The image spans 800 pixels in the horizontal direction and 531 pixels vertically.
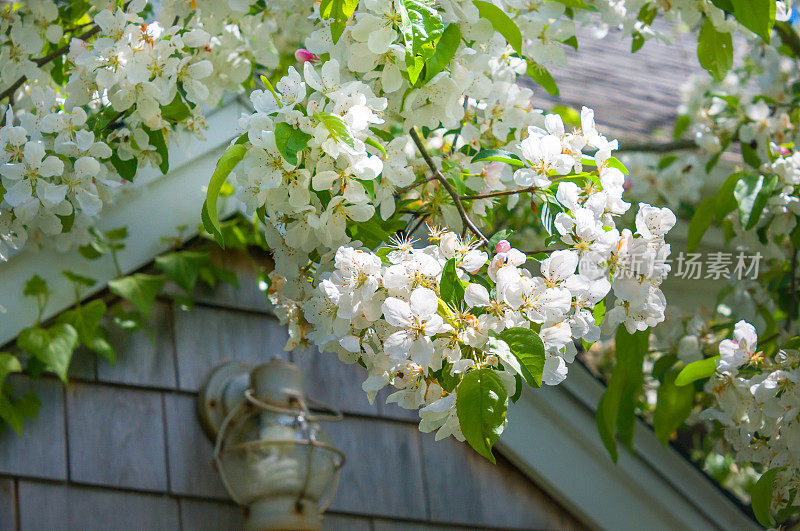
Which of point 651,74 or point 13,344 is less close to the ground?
point 13,344

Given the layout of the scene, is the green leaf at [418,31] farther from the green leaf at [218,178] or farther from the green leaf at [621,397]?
the green leaf at [621,397]

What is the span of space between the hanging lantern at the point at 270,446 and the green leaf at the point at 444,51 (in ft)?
3.28

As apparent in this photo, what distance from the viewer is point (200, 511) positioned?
2070 millimetres

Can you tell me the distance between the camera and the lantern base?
6.49 feet

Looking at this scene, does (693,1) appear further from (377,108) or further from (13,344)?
(13,344)

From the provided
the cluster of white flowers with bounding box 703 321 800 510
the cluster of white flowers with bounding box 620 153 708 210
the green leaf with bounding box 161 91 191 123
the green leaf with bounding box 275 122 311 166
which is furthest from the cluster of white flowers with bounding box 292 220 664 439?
the cluster of white flowers with bounding box 620 153 708 210

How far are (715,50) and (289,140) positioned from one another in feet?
3.59

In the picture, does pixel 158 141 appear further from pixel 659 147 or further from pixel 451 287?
pixel 659 147

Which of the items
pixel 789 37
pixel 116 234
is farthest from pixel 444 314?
pixel 789 37

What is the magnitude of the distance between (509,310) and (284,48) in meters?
1.54

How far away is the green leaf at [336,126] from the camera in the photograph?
1.20 meters

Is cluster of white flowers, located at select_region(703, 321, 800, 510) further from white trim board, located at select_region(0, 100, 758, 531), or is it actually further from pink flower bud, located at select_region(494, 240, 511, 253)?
white trim board, located at select_region(0, 100, 758, 531)

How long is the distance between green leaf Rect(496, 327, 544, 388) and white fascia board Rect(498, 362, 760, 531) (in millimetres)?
1407

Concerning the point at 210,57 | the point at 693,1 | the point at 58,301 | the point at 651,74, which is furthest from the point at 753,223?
the point at 651,74
